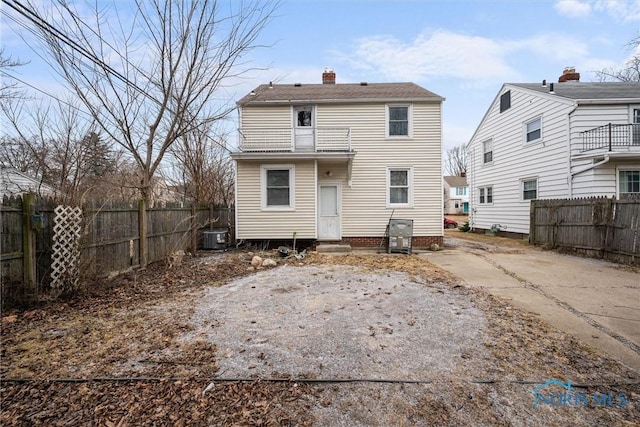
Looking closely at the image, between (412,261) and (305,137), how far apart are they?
593 cm

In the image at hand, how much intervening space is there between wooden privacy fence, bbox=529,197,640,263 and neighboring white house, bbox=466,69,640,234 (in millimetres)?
1646

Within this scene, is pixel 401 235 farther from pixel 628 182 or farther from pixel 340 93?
pixel 628 182

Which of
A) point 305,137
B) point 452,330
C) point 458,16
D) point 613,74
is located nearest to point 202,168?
point 305,137

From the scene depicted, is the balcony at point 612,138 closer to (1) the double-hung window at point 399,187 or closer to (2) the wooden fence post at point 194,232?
(1) the double-hung window at point 399,187

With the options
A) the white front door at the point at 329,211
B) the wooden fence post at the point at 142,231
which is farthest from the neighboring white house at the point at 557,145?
the wooden fence post at the point at 142,231

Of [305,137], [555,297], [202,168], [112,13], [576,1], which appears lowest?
[555,297]

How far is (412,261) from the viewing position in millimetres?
8820

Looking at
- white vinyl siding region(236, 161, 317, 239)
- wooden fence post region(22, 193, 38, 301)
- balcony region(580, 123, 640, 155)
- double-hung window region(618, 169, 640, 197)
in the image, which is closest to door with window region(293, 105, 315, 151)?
white vinyl siding region(236, 161, 317, 239)

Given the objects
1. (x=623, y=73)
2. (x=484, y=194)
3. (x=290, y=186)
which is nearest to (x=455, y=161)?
(x=623, y=73)

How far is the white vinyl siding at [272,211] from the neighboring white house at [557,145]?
10.3m

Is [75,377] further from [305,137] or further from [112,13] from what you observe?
[305,137]

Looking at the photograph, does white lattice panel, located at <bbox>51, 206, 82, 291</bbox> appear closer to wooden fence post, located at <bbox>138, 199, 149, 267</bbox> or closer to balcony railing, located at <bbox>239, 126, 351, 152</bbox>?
wooden fence post, located at <bbox>138, 199, 149, 267</bbox>

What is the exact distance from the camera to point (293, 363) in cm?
300

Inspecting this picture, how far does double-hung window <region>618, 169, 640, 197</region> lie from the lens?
11.2 metres
